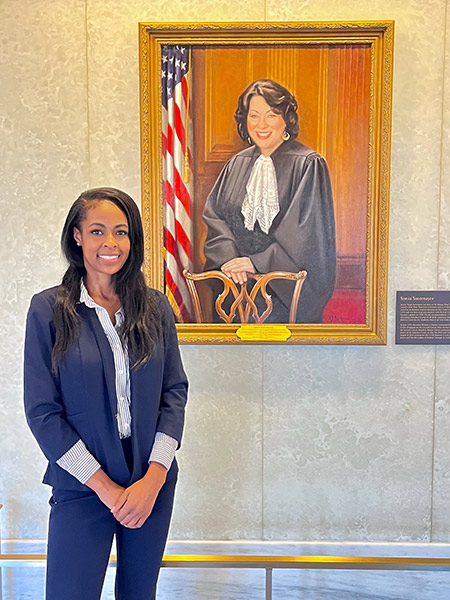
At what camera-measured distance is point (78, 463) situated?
1501 millimetres

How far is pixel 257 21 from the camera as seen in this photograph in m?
2.26

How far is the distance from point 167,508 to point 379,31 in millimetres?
2108

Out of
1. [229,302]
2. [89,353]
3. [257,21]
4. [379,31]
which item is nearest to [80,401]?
[89,353]

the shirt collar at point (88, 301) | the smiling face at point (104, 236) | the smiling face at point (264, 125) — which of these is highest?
the smiling face at point (264, 125)

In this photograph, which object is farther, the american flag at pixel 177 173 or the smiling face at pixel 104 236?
the american flag at pixel 177 173

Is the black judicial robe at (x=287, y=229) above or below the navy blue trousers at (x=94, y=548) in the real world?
above

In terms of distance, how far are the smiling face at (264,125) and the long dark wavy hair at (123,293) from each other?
3.11 ft

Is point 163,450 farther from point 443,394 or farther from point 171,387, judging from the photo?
point 443,394

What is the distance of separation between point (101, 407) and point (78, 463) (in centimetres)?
17

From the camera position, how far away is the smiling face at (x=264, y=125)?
7.59 feet

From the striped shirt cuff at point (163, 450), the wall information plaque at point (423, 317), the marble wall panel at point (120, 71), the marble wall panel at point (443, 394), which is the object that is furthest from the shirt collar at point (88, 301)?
the marble wall panel at point (443, 394)

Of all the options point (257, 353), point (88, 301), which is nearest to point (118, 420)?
point (88, 301)

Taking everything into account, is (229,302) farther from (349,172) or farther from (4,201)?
(4,201)

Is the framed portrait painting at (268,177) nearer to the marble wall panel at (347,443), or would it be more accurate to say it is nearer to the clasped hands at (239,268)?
the clasped hands at (239,268)
